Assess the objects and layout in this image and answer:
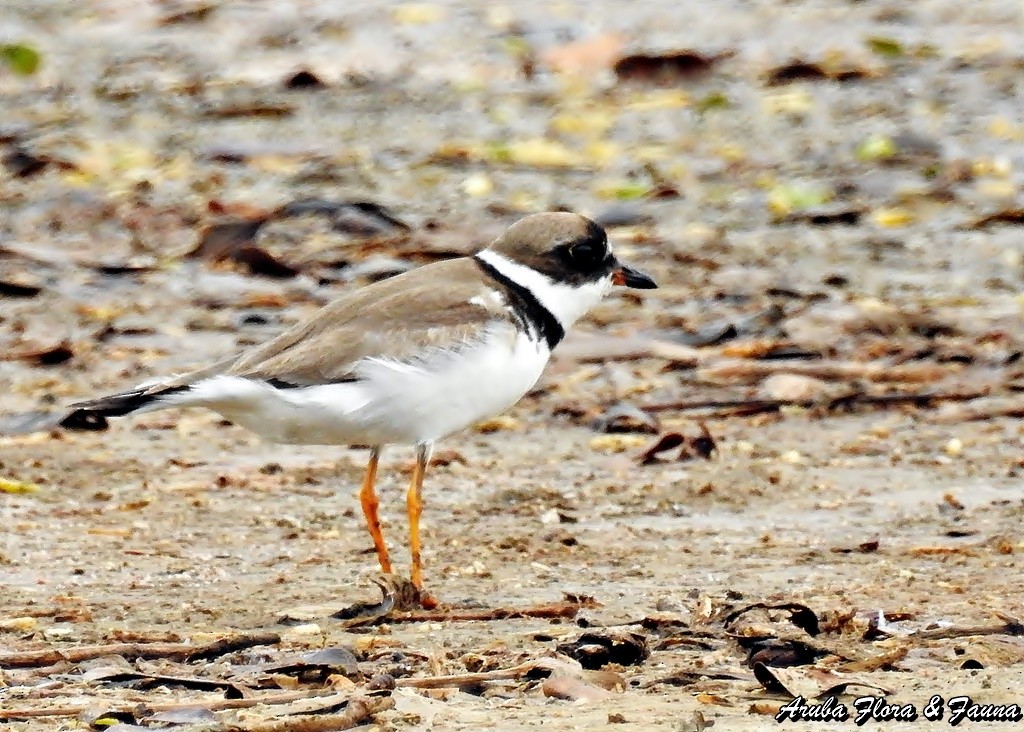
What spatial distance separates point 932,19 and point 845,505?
28.1ft

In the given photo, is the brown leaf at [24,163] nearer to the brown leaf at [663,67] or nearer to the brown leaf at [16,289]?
the brown leaf at [16,289]

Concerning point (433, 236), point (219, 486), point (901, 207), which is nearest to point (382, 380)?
point (219, 486)

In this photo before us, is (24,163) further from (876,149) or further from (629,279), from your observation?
(629,279)

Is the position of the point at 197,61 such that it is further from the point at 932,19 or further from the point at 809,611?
the point at 809,611

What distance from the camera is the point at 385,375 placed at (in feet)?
20.4

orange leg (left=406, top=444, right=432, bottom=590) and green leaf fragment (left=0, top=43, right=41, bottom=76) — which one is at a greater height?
orange leg (left=406, top=444, right=432, bottom=590)

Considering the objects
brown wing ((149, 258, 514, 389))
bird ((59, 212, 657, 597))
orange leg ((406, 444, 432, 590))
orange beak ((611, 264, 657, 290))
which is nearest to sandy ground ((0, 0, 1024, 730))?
orange leg ((406, 444, 432, 590))

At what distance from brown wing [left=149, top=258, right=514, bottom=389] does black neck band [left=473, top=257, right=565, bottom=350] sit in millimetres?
104

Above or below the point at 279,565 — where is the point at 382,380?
above

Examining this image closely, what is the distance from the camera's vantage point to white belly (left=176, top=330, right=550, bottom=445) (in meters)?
6.14

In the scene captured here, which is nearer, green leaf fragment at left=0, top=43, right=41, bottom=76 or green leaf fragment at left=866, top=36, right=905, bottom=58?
green leaf fragment at left=866, top=36, right=905, bottom=58

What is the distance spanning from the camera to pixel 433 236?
11.1 metres

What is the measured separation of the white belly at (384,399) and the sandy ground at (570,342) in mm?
458

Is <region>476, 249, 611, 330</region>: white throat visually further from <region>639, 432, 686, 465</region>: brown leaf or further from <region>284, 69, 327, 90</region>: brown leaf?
<region>284, 69, 327, 90</region>: brown leaf
